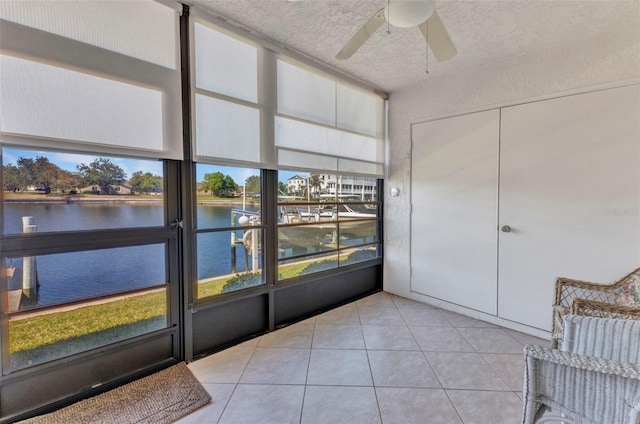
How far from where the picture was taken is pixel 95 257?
1815 mm

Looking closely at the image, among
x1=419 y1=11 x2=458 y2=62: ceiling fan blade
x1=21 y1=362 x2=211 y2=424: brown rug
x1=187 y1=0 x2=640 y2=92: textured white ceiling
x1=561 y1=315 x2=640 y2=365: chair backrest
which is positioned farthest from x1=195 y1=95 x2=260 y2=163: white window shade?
x1=561 y1=315 x2=640 y2=365: chair backrest

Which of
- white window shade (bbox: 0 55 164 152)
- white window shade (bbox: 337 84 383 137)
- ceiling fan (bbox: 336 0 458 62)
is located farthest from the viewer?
white window shade (bbox: 337 84 383 137)

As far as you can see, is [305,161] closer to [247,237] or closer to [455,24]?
[247,237]

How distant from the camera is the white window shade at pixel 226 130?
85.9 inches

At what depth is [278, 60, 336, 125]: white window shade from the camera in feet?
8.93

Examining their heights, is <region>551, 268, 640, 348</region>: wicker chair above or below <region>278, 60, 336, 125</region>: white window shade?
below

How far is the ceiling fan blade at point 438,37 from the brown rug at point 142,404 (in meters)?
2.61

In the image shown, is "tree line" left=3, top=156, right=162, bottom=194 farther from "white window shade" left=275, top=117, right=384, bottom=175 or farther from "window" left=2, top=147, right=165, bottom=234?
"white window shade" left=275, top=117, right=384, bottom=175

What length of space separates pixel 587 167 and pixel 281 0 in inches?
110

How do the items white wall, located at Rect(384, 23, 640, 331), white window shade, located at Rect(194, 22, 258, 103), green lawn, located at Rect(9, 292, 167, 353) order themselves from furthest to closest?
white wall, located at Rect(384, 23, 640, 331) < white window shade, located at Rect(194, 22, 258, 103) < green lawn, located at Rect(9, 292, 167, 353)

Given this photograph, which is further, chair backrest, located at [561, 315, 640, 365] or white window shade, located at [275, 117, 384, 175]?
white window shade, located at [275, 117, 384, 175]

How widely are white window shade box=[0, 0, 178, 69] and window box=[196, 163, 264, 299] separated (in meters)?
0.85

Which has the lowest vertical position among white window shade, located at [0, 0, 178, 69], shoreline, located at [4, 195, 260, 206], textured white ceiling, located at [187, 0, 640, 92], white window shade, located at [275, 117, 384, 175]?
shoreline, located at [4, 195, 260, 206]

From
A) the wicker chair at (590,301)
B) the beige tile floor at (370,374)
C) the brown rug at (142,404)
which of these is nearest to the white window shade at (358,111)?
the beige tile floor at (370,374)
